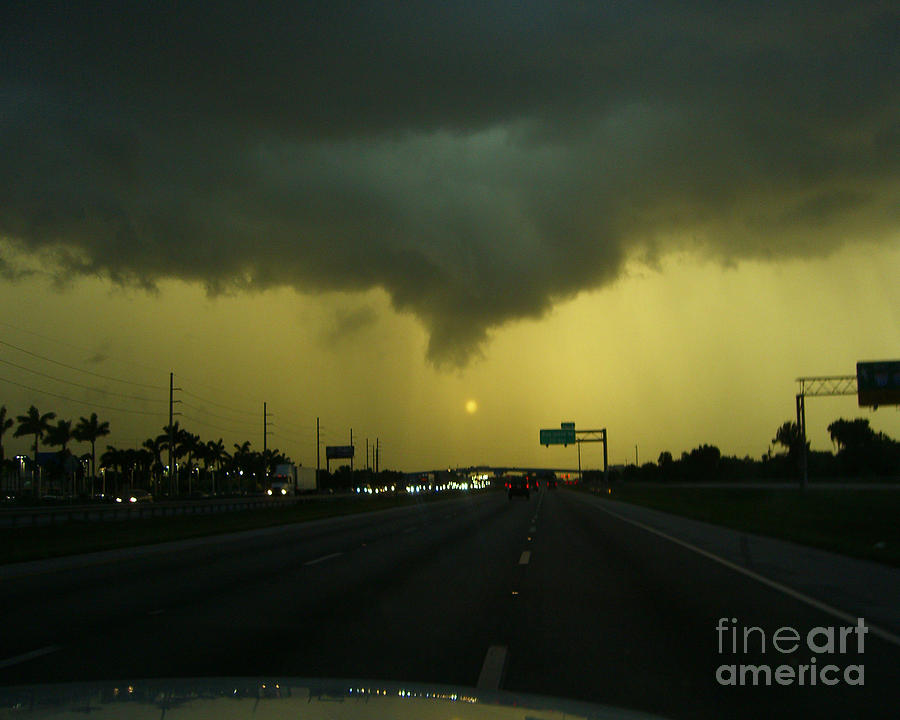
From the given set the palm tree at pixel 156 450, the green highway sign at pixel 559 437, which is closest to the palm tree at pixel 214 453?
the palm tree at pixel 156 450

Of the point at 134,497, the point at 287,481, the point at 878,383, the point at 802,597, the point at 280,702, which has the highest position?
the point at 878,383

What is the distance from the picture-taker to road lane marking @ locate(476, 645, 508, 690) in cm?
720

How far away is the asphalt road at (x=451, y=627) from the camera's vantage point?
7.47m

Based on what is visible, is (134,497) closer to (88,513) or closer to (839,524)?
(88,513)

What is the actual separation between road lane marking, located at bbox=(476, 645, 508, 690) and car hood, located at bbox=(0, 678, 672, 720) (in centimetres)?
133

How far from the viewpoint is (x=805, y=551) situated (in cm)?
2033

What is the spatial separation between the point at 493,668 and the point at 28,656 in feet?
15.1

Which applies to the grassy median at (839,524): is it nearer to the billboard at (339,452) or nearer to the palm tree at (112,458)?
the billboard at (339,452)

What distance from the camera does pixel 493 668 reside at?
7.89 m

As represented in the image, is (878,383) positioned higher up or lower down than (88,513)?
higher up

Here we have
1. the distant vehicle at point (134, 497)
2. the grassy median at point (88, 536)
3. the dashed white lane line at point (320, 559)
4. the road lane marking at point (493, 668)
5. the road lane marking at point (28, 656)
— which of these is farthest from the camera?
the distant vehicle at point (134, 497)

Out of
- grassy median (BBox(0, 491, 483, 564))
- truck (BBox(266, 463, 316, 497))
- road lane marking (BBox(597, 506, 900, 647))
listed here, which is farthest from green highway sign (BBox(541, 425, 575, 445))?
road lane marking (BBox(597, 506, 900, 647))

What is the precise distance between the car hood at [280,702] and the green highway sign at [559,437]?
94943 millimetres

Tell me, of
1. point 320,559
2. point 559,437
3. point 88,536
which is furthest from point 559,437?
point 320,559
